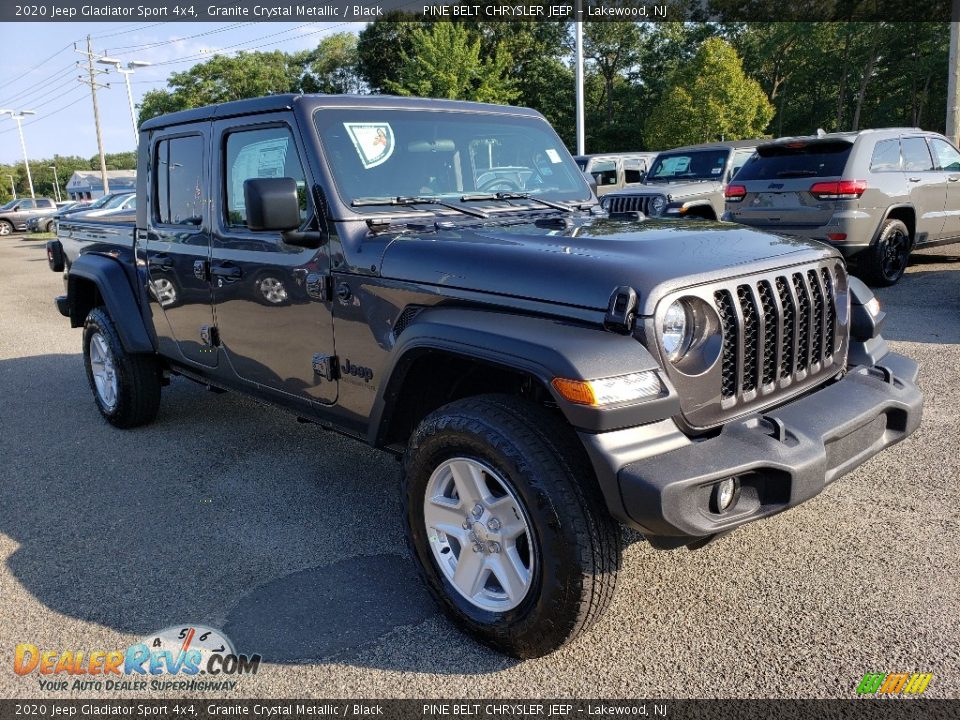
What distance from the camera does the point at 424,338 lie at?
8.93 feet

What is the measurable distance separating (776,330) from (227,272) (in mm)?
2665

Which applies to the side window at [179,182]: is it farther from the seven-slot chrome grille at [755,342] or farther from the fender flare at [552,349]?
the seven-slot chrome grille at [755,342]

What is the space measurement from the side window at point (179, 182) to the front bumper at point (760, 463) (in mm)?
2974

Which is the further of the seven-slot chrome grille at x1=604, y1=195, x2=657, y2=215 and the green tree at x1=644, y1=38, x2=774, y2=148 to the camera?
the green tree at x1=644, y1=38, x2=774, y2=148

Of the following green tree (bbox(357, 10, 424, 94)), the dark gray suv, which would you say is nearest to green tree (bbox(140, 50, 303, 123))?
green tree (bbox(357, 10, 424, 94))

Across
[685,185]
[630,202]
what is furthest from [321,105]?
[685,185]

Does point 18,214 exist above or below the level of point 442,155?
below

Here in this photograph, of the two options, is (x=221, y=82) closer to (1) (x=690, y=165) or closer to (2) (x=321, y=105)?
(1) (x=690, y=165)

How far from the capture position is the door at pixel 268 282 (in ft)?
11.1

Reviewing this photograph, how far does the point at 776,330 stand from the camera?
107 inches

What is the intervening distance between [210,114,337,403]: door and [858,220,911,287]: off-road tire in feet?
24.1

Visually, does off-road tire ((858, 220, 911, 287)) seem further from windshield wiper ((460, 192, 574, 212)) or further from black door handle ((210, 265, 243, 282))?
black door handle ((210, 265, 243, 282))

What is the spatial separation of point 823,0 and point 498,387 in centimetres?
4605

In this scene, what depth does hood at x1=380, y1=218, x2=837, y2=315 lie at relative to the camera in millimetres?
2479
